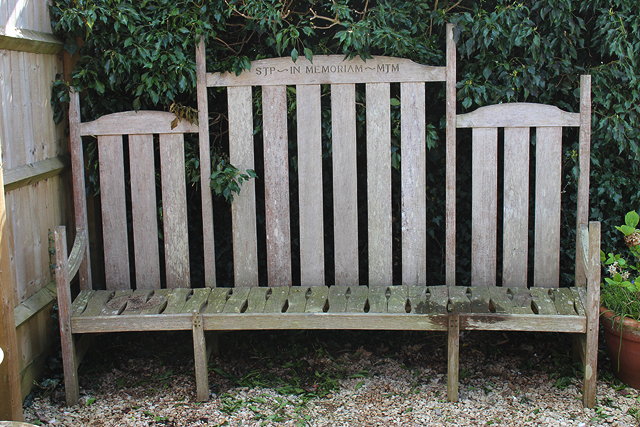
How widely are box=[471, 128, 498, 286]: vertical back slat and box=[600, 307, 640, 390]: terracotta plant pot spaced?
588 mm

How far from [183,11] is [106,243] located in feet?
4.12

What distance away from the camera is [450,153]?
3.97m

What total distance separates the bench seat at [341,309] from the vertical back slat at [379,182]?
0.55ft

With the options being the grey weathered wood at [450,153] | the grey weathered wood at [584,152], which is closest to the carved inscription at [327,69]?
the grey weathered wood at [450,153]

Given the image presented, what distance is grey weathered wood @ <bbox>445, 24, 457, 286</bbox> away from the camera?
12.9 ft

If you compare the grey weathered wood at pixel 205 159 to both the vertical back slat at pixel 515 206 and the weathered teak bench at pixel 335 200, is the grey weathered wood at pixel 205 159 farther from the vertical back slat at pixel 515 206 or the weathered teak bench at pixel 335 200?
the vertical back slat at pixel 515 206

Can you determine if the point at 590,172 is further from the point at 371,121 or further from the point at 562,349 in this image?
the point at 371,121

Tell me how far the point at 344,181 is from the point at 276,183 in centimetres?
35

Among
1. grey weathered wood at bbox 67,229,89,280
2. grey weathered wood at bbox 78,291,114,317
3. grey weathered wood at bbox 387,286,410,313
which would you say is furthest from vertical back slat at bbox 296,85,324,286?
grey weathered wood at bbox 67,229,89,280

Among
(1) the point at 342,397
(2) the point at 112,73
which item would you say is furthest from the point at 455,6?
(1) the point at 342,397

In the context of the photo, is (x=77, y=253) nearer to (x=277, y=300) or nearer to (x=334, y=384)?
(x=277, y=300)

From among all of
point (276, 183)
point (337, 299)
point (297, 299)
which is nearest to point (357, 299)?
point (337, 299)

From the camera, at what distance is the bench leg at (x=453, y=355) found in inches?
142

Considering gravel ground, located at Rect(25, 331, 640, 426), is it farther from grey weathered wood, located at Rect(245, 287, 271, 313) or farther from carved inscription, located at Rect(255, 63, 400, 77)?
carved inscription, located at Rect(255, 63, 400, 77)
